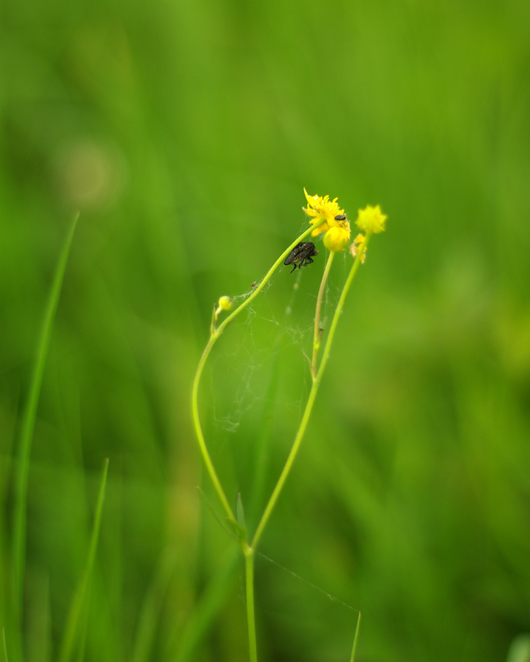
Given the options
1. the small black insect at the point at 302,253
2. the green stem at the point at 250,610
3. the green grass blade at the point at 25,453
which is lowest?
the green stem at the point at 250,610

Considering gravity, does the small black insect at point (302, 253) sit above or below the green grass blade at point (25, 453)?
above

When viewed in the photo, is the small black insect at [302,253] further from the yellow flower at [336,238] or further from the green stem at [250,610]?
the green stem at [250,610]

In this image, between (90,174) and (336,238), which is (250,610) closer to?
(336,238)

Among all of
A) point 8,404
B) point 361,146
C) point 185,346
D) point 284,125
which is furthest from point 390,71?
point 8,404

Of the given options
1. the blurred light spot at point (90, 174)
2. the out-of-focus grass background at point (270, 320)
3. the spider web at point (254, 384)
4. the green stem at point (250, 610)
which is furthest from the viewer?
the blurred light spot at point (90, 174)

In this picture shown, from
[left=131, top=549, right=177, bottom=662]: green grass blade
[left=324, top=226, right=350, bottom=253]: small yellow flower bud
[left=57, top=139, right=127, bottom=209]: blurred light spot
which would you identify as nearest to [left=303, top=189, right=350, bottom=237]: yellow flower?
[left=324, top=226, right=350, bottom=253]: small yellow flower bud

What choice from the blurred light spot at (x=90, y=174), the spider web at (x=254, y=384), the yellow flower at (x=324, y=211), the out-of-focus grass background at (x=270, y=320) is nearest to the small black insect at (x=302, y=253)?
the yellow flower at (x=324, y=211)

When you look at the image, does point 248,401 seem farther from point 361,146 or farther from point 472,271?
point 361,146
